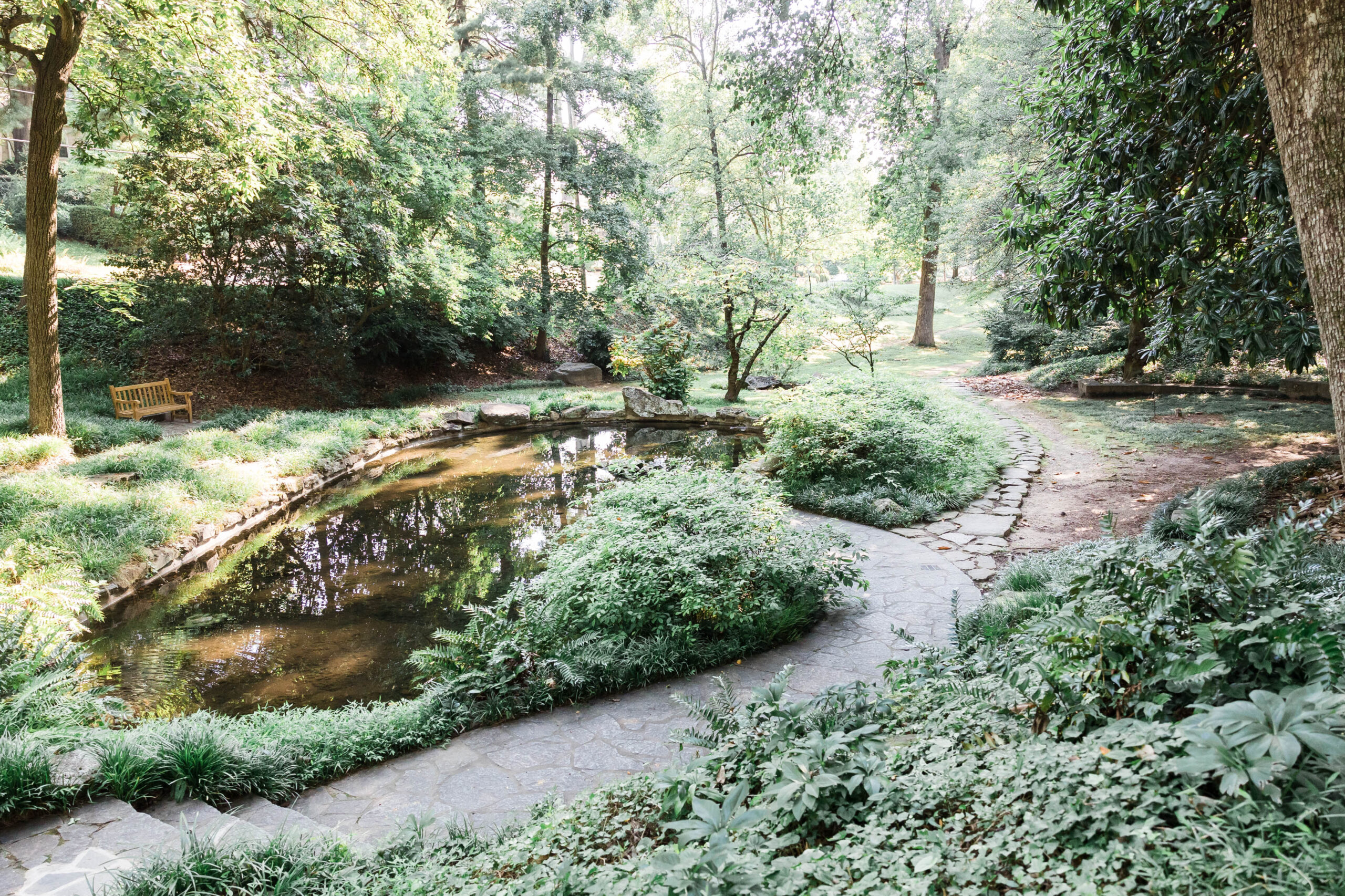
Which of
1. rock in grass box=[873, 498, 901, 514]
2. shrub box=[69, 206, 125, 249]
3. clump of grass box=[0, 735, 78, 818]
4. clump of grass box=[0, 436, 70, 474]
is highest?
shrub box=[69, 206, 125, 249]

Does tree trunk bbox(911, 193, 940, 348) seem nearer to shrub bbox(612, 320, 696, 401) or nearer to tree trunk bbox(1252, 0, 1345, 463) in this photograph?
shrub bbox(612, 320, 696, 401)

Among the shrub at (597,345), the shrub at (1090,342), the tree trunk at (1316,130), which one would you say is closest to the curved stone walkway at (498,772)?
the tree trunk at (1316,130)

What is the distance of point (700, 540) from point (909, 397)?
520cm

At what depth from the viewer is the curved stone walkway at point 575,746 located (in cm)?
277

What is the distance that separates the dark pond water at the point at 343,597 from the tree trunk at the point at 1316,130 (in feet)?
15.7

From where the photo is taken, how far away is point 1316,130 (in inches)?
93.4

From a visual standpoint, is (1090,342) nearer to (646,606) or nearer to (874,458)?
(874,458)

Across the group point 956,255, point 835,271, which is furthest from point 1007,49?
point 835,271

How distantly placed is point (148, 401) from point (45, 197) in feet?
12.6

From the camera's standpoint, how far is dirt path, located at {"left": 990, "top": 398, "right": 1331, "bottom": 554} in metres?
5.54

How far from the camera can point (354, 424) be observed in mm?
10531

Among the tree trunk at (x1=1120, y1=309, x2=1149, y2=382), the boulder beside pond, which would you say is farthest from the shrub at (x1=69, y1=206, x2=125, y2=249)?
the tree trunk at (x1=1120, y1=309, x2=1149, y2=382)

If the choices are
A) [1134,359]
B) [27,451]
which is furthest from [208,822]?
[1134,359]

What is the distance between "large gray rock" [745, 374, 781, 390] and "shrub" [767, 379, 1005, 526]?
7.23 meters
